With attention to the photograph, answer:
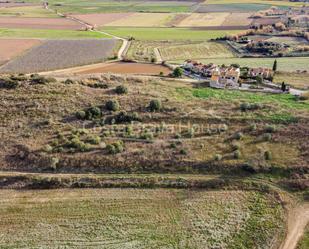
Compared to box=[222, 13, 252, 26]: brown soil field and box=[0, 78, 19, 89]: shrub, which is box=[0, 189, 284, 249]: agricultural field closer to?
box=[0, 78, 19, 89]: shrub

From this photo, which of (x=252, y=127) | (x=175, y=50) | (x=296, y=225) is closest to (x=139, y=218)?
(x=296, y=225)

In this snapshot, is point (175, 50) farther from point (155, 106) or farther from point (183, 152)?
point (183, 152)

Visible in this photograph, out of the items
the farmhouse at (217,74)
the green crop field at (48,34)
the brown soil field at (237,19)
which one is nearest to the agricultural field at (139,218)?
the farmhouse at (217,74)

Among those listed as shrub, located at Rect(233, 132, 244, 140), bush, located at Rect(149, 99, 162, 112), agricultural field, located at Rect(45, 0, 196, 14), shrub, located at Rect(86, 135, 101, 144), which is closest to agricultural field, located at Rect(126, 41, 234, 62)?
bush, located at Rect(149, 99, 162, 112)

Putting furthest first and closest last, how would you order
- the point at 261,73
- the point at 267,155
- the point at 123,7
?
the point at 123,7 < the point at 261,73 < the point at 267,155

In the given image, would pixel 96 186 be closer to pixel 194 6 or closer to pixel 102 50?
pixel 102 50

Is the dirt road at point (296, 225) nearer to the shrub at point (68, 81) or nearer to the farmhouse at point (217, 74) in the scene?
the farmhouse at point (217, 74)
